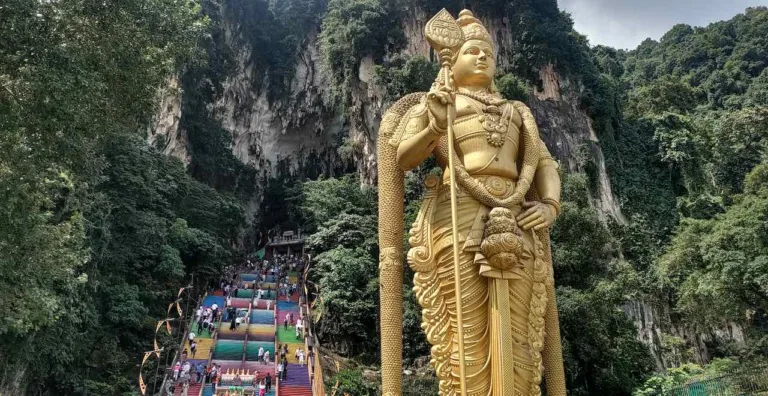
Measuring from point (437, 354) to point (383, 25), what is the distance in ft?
64.8

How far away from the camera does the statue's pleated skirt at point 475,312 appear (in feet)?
12.3

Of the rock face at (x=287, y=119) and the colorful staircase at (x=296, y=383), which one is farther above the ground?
the rock face at (x=287, y=119)

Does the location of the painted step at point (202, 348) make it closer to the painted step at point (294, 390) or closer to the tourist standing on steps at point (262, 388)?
the tourist standing on steps at point (262, 388)

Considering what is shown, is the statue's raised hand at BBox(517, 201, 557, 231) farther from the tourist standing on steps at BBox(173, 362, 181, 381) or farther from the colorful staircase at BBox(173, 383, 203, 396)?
the tourist standing on steps at BBox(173, 362, 181, 381)

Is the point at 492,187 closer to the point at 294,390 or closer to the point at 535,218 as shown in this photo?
the point at 535,218

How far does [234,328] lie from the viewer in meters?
14.1

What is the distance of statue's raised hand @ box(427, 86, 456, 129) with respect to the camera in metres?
3.84

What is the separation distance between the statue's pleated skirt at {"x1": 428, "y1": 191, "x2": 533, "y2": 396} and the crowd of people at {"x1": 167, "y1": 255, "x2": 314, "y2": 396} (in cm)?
727

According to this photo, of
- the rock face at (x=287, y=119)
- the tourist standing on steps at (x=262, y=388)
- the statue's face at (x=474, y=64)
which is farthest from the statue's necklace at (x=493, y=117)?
the rock face at (x=287, y=119)

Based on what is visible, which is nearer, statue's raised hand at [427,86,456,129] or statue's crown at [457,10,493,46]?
statue's raised hand at [427,86,456,129]

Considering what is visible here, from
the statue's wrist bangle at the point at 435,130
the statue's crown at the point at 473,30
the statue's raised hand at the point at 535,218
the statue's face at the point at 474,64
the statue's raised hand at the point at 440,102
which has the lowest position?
the statue's raised hand at the point at 535,218

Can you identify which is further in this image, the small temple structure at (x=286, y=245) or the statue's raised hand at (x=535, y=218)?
the small temple structure at (x=286, y=245)

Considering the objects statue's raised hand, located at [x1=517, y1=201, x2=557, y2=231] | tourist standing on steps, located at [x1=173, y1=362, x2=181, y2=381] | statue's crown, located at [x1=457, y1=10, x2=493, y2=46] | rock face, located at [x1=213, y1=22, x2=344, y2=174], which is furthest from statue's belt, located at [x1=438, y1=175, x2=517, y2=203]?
rock face, located at [x1=213, y1=22, x2=344, y2=174]

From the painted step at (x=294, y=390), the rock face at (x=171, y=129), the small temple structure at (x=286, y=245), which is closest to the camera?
the painted step at (x=294, y=390)
